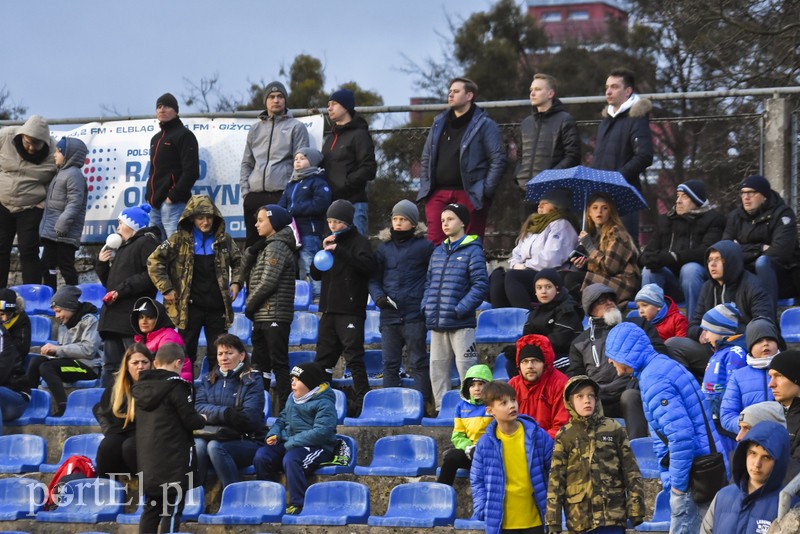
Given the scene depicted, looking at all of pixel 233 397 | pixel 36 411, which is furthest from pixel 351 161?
pixel 36 411

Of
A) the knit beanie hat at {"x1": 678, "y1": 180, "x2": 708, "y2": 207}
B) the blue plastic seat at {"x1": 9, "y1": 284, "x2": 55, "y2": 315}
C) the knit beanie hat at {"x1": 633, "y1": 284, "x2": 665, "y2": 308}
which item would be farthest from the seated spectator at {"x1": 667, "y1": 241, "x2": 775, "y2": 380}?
the blue plastic seat at {"x1": 9, "y1": 284, "x2": 55, "y2": 315}

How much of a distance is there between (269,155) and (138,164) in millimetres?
1720

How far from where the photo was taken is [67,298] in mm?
11328

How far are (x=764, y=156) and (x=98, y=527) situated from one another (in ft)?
21.6

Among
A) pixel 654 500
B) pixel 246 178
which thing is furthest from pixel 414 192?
pixel 654 500

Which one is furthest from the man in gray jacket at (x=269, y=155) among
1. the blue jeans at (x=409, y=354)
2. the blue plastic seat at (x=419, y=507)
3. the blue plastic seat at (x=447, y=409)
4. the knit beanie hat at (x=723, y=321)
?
the knit beanie hat at (x=723, y=321)

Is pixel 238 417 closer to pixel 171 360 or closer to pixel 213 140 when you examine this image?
pixel 171 360

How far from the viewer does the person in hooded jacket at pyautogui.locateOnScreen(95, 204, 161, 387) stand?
35.0 ft

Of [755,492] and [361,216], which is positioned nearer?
[755,492]

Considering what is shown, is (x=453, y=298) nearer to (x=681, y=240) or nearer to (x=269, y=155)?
(x=681, y=240)

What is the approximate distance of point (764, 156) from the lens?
1203cm

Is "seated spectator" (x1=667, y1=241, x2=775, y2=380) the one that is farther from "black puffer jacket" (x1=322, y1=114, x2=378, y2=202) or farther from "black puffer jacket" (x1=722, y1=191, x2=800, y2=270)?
"black puffer jacket" (x1=322, y1=114, x2=378, y2=202)

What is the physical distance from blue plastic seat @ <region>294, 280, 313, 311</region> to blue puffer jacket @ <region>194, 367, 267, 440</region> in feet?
8.56

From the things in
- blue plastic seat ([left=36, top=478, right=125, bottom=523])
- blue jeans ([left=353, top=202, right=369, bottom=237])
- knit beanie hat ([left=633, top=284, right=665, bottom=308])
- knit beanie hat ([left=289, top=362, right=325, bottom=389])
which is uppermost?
blue jeans ([left=353, top=202, right=369, bottom=237])
